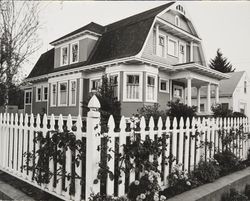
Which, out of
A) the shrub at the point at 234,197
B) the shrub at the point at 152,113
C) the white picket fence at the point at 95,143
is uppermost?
the shrub at the point at 152,113

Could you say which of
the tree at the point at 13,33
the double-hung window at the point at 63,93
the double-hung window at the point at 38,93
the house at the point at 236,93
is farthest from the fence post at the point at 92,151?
the house at the point at 236,93

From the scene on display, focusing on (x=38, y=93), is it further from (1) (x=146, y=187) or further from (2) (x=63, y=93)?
(1) (x=146, y=187)

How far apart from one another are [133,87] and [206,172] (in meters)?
9.04

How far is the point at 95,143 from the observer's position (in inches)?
113

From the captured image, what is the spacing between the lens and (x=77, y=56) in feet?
55.4

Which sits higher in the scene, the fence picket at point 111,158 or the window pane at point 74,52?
the window pane at point 74,52

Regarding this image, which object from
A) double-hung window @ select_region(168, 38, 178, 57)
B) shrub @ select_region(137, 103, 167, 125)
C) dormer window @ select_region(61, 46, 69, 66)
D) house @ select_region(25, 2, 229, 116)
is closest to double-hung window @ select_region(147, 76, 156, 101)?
house @ select_region(25, 2, 229, 116)

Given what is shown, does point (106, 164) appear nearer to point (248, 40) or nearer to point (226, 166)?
point (226, 166)

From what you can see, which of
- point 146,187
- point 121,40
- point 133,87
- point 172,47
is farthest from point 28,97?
point 146,187

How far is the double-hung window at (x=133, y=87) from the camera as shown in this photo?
42.4 ft

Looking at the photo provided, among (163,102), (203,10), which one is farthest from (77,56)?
(203,10)

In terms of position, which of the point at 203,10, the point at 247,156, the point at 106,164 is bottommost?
the point at 247,156

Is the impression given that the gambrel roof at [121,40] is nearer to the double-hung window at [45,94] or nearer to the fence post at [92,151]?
the double-hung window at [45,94]

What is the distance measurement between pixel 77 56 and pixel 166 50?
6.26 metres
